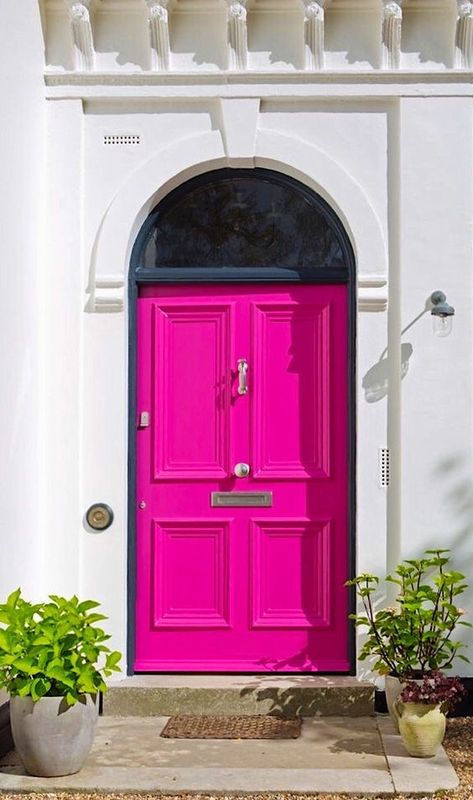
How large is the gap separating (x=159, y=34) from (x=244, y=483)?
2.74 m

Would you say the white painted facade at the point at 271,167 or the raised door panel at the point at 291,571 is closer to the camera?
the white painted facade at the point at 271,167

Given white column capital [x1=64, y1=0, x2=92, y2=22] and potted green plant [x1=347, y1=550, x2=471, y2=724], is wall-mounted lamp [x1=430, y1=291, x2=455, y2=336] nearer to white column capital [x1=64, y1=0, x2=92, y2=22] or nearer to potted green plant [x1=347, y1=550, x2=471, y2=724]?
potted green plant [x1=347, y1=550, x2=471, y2=724]

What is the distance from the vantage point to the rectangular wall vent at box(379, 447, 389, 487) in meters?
6.99

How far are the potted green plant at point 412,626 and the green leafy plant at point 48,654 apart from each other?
155cm

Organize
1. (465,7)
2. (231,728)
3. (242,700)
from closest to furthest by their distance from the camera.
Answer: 1. (231,728)
2. (242,700)
3. (465,7)

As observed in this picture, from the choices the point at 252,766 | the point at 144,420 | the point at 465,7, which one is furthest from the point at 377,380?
the point at 252,766

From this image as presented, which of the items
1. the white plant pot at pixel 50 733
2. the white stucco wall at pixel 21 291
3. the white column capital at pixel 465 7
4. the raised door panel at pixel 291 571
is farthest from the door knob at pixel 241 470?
the white column capital at pixel 465 7

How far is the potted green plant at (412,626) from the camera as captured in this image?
6336 millimetres

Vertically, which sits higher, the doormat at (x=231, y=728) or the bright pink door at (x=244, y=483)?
the bright pink door at (x=244, y=483)

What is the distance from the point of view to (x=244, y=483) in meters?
7.14

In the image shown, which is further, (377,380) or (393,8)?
(377,380)

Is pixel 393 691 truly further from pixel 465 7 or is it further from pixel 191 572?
pixel 465 7

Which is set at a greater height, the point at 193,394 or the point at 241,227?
the point at 241,227

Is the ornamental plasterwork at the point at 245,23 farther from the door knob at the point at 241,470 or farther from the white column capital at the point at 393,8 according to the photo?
the door knob at the point at 241,470
